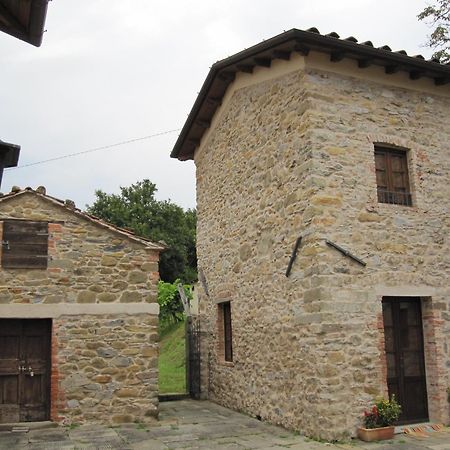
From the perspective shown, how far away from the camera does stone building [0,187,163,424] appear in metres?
8.73

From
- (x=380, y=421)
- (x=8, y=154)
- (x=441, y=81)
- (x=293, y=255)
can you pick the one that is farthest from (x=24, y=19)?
(x=441, y=81)

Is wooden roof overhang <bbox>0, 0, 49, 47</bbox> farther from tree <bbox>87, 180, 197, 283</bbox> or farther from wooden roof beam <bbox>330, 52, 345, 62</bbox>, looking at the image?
tree <bbox>87, 180, 197, 283</bbox>

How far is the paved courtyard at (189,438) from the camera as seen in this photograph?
713 cm

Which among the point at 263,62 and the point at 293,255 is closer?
the point at 293,255

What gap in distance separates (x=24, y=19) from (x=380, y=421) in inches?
262

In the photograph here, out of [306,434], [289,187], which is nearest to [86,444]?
[306,434]

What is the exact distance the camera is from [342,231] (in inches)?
311

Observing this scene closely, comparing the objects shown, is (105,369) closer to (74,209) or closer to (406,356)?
(74,209)

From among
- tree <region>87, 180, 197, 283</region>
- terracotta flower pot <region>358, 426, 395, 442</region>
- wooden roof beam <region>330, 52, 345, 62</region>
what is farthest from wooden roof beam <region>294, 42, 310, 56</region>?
tree <region>87, 180, 197, 283</region>

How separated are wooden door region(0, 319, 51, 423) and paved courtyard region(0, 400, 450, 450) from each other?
1.81 feet

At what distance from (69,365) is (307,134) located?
5.41m

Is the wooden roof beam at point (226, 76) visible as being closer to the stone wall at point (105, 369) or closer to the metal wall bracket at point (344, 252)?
the metal wall bracket at point (344, 252)

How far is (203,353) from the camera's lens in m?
12.3

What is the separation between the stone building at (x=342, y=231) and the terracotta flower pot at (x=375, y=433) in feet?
0.47
